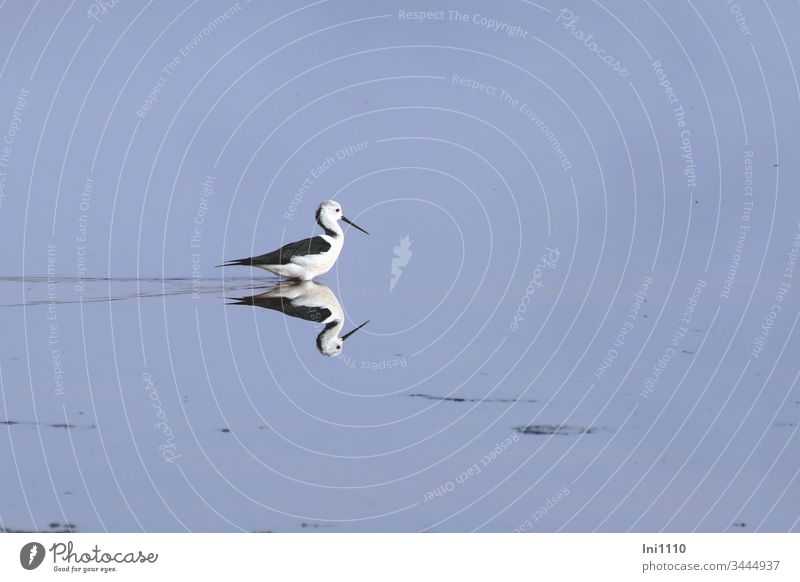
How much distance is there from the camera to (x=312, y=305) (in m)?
16.1

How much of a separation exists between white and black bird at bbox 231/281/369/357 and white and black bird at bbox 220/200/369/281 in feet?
0.74

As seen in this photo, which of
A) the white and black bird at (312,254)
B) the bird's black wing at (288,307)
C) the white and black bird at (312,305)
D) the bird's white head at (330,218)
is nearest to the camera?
the white and black bird at (312,305)

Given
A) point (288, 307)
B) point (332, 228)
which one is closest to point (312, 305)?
point (288, 307)

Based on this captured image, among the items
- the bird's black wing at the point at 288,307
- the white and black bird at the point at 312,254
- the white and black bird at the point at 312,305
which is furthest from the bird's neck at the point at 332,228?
the bird's black wing at the point at 288,307

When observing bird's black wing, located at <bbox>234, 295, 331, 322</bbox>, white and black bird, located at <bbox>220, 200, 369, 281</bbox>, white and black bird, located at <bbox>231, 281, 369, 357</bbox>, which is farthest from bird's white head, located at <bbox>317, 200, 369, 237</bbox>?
bird's black wing, located at <bbox>234, 295, 331, 322</bbox>

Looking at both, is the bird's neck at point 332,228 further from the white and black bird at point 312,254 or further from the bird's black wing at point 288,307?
the bird's black wing at point 288,307

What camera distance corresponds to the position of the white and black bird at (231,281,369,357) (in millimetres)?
15102

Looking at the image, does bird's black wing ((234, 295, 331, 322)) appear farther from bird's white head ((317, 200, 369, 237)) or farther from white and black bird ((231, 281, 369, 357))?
bird's white head ((317, 200, 369, 237))

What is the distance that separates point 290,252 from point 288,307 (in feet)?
4.03

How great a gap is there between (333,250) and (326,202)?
0.77m

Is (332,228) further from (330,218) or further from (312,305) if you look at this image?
(312,305)

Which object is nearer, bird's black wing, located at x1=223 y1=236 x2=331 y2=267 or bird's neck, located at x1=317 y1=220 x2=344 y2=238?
bird's black wing, located at x1=223 y1=236 x2=331 y2=267

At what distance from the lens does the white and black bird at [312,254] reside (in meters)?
16.8
